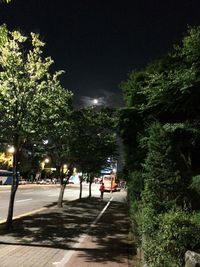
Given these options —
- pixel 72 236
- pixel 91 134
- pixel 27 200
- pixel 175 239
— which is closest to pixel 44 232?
pixel 72 236

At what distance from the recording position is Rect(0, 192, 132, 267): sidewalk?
9898mm

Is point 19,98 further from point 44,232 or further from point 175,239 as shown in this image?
point 175,239

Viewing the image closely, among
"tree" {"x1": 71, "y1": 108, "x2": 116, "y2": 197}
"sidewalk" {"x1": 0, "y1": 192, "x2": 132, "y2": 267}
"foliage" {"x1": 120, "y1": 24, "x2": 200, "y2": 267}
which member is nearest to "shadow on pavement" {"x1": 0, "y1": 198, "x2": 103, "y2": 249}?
"sidewalk" {"x1": 0, "y1": 192, "x2": 132, "y2": 267}

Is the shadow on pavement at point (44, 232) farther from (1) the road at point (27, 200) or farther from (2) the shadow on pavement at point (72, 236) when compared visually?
(1) the road at point (27, 200)

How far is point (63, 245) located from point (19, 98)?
550 centimetres

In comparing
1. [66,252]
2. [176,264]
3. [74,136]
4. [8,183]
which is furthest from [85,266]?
[8,183]

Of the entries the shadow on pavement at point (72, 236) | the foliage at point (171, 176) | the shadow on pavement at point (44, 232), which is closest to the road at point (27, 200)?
the shadow on pavement at point (44, 232)

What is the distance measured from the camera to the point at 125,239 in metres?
14.2

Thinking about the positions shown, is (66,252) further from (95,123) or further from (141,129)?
(95,123)

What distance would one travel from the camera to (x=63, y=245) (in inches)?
483

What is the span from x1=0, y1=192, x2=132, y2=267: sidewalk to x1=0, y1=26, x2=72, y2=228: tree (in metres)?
1.75

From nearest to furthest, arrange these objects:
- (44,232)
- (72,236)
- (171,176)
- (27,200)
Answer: (171,176), (72,236), (44,232), (27,200)

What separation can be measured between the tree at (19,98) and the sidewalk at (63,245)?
1.75m

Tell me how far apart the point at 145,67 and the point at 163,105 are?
528 cm
